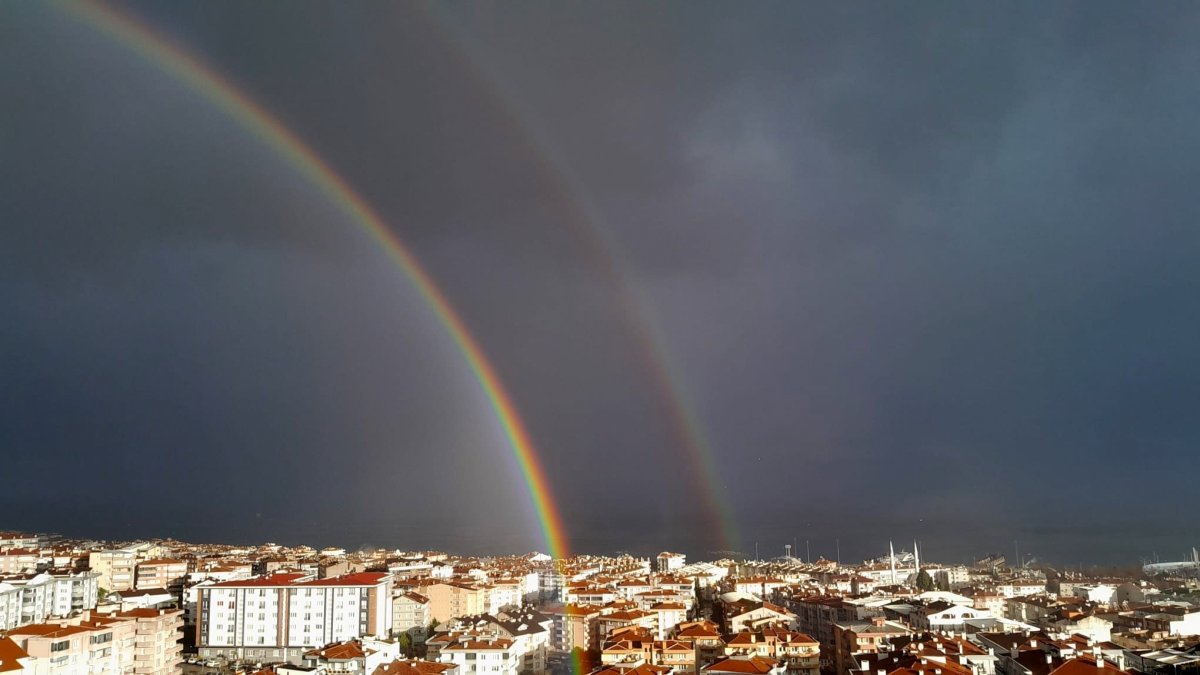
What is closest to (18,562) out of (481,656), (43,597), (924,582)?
(43,597)

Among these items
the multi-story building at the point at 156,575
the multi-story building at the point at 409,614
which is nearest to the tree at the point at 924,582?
the multi-story building at the point at 409,614

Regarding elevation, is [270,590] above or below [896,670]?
above

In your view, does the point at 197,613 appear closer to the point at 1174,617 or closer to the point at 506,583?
the point at 506,583

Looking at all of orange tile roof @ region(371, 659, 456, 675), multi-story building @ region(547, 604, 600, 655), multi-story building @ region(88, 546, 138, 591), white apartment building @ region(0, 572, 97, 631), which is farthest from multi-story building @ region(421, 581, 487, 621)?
multi-story building @ region(88, 546, 138, 591)

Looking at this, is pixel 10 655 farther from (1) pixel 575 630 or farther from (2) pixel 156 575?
(2) pixel 156 575

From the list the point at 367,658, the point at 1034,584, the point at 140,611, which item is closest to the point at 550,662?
the point at 367,658

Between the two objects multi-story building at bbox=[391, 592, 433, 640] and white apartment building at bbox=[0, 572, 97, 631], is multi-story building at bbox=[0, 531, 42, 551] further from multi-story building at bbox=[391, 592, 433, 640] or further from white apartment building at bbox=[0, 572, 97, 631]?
multi-story building at bbox=[391, 592, 433, 640]
